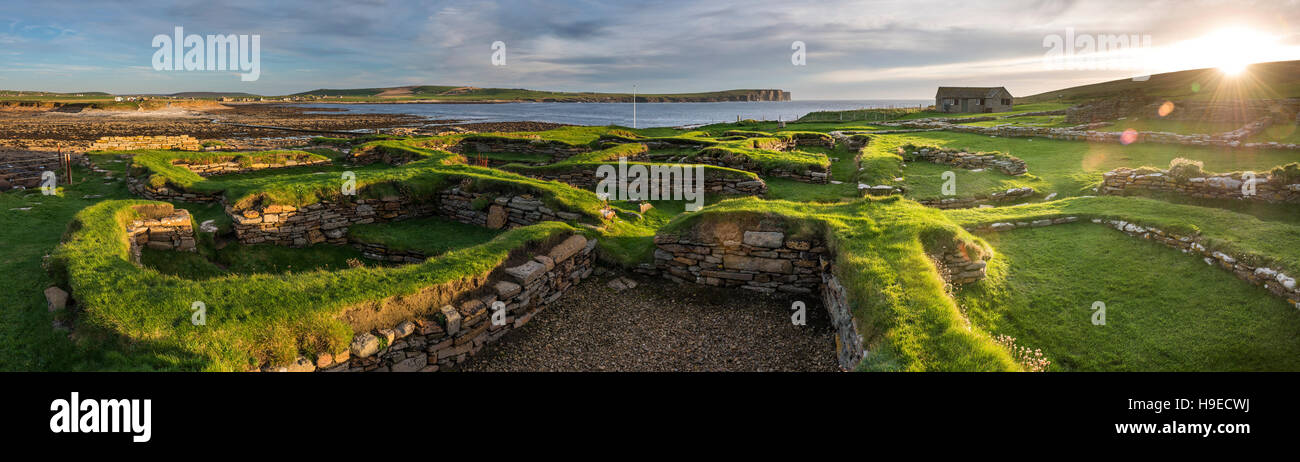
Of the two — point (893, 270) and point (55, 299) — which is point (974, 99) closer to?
point (893, 270)

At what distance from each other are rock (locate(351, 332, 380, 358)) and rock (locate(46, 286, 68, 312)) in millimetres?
4339

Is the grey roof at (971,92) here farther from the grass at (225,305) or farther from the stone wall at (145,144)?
the stone wall at (145,144)

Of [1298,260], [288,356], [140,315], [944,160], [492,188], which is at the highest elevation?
[944,160]

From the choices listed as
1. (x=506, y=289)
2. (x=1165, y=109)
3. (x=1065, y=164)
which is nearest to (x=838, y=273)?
(x=506, y=289)

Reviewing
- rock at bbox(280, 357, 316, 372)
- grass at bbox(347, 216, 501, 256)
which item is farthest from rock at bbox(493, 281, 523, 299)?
grass at bbox(347, 216, 501, 256)

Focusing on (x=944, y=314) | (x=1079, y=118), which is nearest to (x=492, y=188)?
(x=944, y=314)

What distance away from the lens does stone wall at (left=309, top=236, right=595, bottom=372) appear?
7316 millimetres

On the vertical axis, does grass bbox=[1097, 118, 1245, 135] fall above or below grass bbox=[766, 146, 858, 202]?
above

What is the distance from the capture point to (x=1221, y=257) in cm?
930

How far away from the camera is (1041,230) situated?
491 inches

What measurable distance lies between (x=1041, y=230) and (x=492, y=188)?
14.2 meters

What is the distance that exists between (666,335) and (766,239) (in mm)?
2965

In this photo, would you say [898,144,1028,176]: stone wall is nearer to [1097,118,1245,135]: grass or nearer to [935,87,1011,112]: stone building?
[1097,118,1245,135]: grass

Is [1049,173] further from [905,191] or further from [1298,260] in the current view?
[1298,260]
